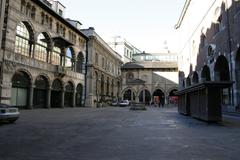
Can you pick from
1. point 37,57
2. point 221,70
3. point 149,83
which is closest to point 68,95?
point 37,57

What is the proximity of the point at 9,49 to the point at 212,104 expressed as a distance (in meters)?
18.6

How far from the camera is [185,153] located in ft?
22.0

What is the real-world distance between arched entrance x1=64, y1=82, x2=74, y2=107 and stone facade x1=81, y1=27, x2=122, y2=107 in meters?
4.86

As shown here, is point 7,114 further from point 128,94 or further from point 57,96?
point 128,94

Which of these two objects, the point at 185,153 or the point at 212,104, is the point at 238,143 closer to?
the point at 185,153

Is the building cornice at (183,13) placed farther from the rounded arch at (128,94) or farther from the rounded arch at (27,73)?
the rounded arch at (27,73)

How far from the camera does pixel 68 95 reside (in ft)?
128

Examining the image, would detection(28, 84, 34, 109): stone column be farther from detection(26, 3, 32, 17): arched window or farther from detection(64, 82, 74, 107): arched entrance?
detection(64, 82, 74, 107): arched entrance

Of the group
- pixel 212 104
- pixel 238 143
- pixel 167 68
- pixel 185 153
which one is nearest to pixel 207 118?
pixel 212 104

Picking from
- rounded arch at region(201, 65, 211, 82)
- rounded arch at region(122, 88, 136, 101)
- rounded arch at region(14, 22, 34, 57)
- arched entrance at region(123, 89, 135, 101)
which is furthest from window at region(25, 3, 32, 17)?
arched entrance at region(123, 89, 135, 101)

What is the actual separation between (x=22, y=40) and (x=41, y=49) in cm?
397

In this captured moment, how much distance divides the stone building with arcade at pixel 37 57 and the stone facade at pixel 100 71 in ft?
11.8

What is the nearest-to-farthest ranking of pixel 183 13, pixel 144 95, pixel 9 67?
pixel 9 67
pixel 183 13
pixel 144 95

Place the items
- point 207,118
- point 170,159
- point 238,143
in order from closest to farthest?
point 170,159 < point 238,143 < point 207,118
